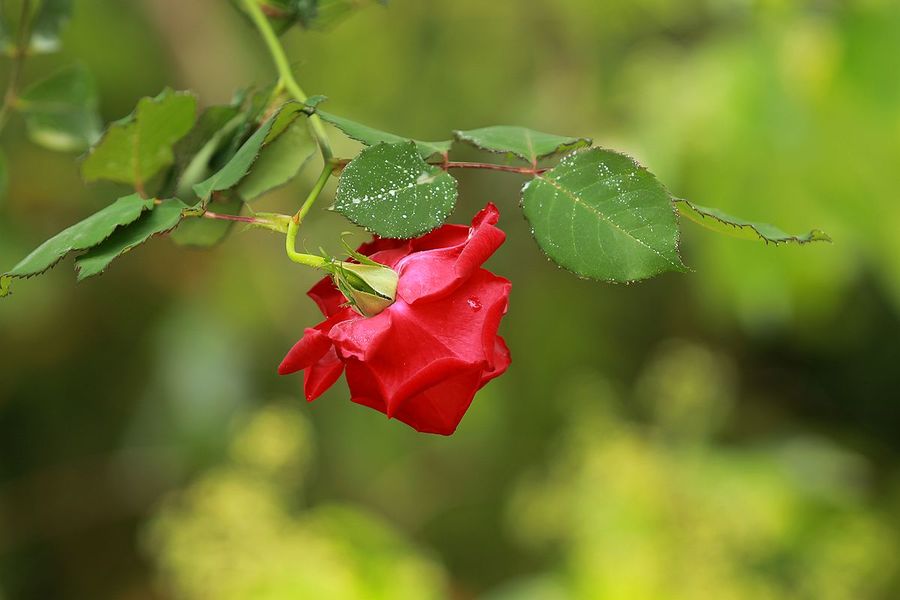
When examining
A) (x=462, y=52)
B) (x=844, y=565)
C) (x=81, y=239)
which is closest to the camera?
(x=81, y=239)

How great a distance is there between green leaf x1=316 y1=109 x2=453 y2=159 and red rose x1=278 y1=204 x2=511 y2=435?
0.02 m

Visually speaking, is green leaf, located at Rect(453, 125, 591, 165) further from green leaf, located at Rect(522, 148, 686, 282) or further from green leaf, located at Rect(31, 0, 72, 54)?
green leaf, located at Rect(31, 0, 72, 54)

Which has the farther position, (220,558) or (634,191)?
(220,558)

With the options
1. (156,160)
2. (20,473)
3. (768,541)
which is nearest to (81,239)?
(156,160)

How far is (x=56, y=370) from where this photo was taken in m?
1.46

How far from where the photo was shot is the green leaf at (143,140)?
32 cm

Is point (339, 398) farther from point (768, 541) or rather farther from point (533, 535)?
point (768, 541)

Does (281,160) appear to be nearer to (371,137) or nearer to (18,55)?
(371,137)

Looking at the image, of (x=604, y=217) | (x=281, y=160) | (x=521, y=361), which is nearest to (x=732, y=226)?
(x=604, y=217)

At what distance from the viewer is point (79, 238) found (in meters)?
0.26

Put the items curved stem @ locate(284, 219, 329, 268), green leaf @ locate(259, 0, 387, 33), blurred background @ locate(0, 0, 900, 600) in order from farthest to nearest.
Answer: blurred background @ locate(0, 0, 900, 600)
green leaf @ locate(259, 0, 387, 33)
curved stem @ locate(284, 219, 329, 268)

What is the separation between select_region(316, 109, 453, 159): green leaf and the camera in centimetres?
27

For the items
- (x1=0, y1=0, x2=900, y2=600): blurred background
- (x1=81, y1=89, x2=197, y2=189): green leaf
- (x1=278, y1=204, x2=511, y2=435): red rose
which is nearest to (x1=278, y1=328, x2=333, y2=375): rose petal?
(x1=278, y1=204, x2=511, y2=435): red rose

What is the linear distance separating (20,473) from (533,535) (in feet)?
2.53
